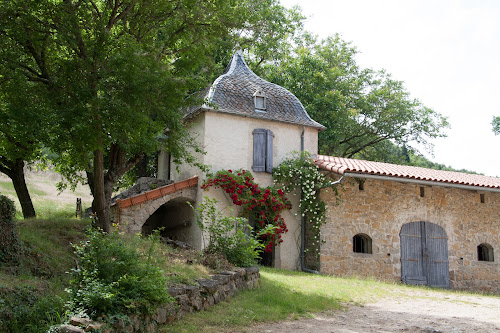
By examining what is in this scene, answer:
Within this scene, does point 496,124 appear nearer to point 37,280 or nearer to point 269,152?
point 269,152

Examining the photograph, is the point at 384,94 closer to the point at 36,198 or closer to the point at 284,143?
the point at 284,143

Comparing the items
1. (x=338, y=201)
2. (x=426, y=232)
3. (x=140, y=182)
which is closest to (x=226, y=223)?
(x=338, y=201)

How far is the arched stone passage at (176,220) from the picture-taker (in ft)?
47.5

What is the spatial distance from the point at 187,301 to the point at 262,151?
8.65 metres

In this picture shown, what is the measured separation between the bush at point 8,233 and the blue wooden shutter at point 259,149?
8.71 meters

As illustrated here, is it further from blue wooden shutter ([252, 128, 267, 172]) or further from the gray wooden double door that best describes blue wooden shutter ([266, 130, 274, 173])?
the gray wooden double door

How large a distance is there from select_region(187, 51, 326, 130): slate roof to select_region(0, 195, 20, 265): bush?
7.96 m

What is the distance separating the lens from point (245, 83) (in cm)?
1552

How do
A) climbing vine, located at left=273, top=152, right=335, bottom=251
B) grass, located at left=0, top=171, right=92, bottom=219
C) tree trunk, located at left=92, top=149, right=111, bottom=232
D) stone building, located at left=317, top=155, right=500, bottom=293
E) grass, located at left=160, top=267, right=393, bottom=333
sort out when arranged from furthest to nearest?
1. grass, located at left=0, top=171, right=92, bottom=219
2. climbing vine, located at left=273, top=152, right=335, bottom=251
3. stone building, located at left=317, top=155, right=500, bottom=293
4. tree trunk, located at left=92, top=149, right=111, bottom=232
5. grass, located at left=160, top=267, right=393, bottom=333

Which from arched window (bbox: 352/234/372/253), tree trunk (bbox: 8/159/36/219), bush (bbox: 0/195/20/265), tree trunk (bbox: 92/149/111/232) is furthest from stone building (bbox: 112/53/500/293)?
bush (bbox: 0/195/20/265)

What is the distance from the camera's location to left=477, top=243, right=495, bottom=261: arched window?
50.2ft

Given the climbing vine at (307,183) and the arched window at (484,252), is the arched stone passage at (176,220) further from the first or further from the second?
the arched window at (484,252)

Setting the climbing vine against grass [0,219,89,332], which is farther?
the climbing vine

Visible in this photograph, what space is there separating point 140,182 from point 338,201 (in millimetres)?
6487
